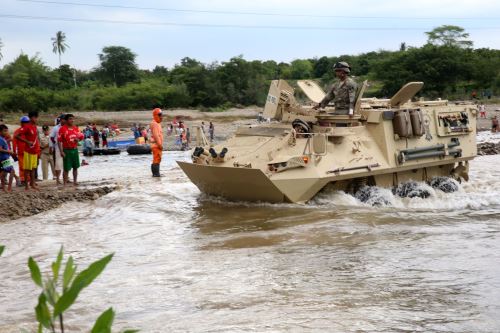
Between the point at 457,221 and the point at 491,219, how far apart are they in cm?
51

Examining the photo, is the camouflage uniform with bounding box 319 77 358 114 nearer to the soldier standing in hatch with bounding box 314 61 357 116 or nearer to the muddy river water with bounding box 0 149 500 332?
the soldier standing in hatch with bounding box 314 61 357 116

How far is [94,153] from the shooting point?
2844cm

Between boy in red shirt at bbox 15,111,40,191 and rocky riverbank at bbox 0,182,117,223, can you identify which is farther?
boy in red shirt at bbox 15,111,40,191

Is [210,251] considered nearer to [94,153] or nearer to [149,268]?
[149,268]

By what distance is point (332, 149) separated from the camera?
1087 centimetres

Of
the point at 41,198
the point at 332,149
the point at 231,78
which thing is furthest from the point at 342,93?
the point at 231,78

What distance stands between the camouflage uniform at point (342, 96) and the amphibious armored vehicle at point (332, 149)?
0.42 feet

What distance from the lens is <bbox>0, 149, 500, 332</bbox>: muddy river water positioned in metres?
5.82

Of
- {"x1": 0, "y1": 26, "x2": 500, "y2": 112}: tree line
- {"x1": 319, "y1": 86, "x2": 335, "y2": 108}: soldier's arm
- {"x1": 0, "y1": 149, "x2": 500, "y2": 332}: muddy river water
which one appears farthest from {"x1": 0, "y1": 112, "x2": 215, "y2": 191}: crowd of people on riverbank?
{"x1": 0, "y1": 26, "x2": 500, "y2": 112}: tree line

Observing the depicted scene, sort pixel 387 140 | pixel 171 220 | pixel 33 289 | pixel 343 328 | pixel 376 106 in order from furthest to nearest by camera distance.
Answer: pixel 376 106, pixel 387 140, pixel 171 220, pixel 33 289, pixel 343 328

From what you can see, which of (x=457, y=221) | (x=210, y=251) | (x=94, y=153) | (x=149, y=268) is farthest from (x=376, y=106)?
(x=94, y=153)

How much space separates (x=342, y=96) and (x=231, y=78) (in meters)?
44.8

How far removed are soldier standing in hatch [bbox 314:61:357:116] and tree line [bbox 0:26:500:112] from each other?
3469 cm

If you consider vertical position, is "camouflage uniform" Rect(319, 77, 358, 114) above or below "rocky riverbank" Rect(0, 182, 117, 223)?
above
